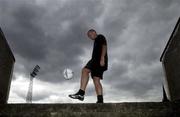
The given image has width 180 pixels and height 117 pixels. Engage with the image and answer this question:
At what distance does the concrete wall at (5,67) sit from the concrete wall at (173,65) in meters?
5.36

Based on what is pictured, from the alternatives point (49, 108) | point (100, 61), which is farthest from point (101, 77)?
point (49, 108)

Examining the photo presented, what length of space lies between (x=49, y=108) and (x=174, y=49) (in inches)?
189

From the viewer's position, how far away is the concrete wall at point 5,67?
6680 mm

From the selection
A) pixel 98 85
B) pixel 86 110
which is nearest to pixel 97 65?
pixel 98 85

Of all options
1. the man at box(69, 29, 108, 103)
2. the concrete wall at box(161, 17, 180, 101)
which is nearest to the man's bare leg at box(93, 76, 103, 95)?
the man at box(69, 29, 108, 103)

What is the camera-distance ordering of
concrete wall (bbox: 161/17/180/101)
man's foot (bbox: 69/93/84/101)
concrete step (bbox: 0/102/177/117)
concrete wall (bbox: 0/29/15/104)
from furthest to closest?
1. concrete wall (bbox: 0/29/15/104)
2. concrete wall (bbox: 161/17/180/101)
3. man's foot (bbox: 69/93/84/101)
4. concrete step (bbox: 0/102/177/117)

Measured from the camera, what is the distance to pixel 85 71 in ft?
16.1

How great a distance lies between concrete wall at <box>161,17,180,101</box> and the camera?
6512 millimetres

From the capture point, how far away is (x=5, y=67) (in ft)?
23.7

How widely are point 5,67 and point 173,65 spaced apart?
560cm

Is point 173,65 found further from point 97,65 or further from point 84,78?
point 84,78

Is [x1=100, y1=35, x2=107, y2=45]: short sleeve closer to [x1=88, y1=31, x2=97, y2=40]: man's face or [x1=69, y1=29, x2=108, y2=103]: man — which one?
[x1=69, y1=29, x2=108, y2=103]: man

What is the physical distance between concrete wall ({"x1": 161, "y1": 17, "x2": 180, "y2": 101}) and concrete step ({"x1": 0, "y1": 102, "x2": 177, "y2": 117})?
321cm

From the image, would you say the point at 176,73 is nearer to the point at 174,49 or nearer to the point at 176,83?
the point at 176,83
